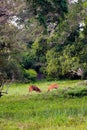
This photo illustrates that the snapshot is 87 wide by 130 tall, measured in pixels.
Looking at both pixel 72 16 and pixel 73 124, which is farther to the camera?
pixel 72 16

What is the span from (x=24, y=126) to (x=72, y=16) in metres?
25.5

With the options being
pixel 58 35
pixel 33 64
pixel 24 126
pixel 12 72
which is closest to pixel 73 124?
pixel 24 126

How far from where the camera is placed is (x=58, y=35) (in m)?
36.2

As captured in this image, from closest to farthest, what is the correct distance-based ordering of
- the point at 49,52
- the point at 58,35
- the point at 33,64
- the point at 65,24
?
1. the point at 65,24
2. the point at 58,35
3. the point at 49,52
4. the point at 33,64

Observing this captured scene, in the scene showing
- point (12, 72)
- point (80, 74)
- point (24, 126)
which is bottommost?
point (24, 126)

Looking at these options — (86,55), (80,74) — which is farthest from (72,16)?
(80,74)

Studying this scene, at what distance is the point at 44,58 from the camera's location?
41.2 m

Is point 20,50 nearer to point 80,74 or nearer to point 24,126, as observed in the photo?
point 24,126

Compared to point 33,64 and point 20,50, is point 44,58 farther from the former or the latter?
point 20,50

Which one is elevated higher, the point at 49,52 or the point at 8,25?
the point at 49,52

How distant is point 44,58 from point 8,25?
24.4 m

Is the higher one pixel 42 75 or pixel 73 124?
pixel 42 75

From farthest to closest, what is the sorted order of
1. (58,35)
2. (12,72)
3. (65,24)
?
1. (58,35)
2. (65,24)
3. (12,72)

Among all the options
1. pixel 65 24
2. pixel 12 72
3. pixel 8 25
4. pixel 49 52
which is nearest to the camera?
pixel 12 72
